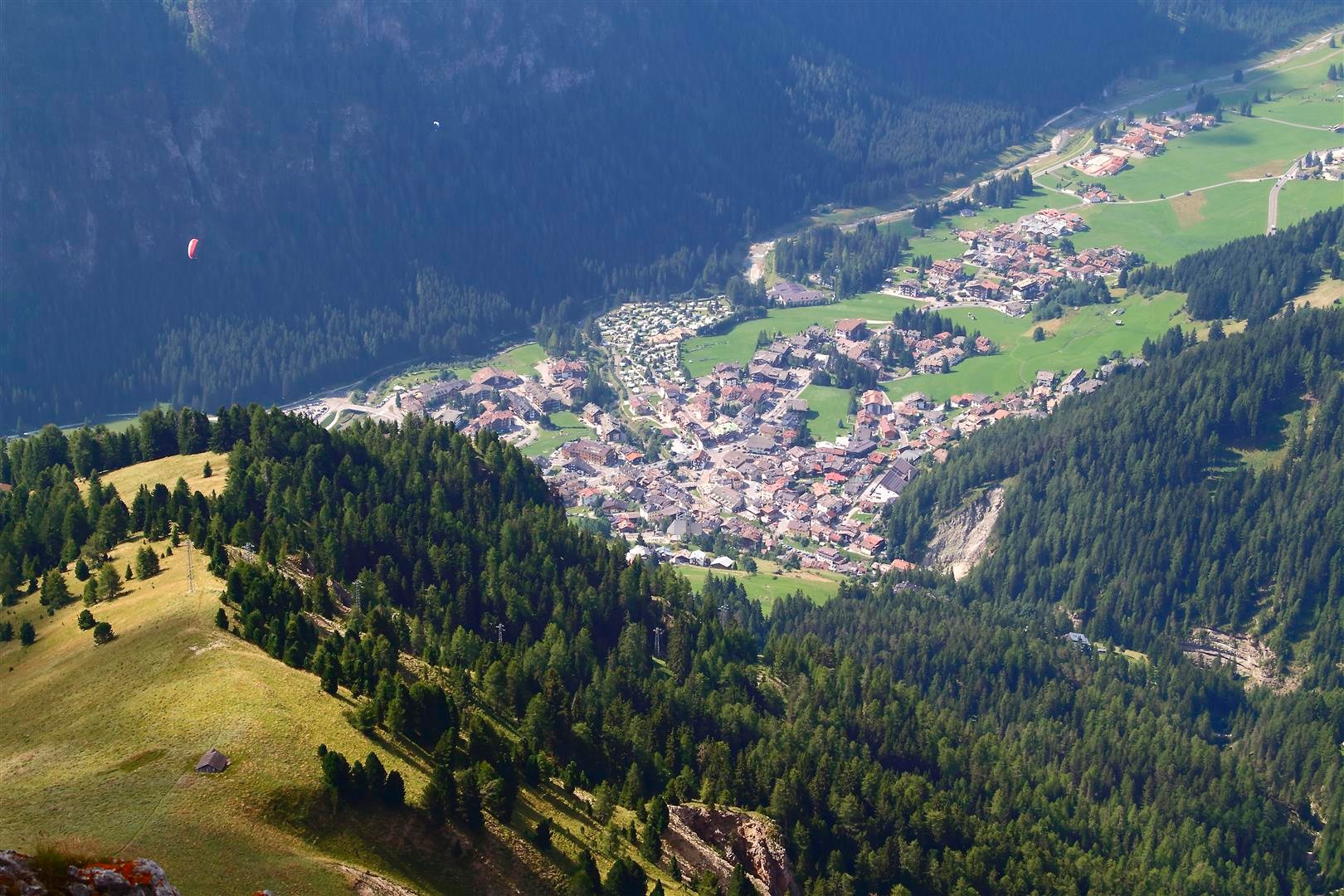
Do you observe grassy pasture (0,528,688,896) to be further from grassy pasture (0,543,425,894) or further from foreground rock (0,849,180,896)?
foreground rock (0,849,180,896)

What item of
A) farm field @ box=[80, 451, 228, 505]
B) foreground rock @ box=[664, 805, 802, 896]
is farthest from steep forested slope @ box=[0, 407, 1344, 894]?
foreground rock @ box=[664, 805, 802, 896]

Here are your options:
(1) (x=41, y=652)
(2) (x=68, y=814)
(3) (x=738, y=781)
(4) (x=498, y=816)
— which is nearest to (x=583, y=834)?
(4) (x=498, y=816)

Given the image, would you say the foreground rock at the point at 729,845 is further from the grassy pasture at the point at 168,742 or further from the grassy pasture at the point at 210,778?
the grassy pasture at the point at 168,742

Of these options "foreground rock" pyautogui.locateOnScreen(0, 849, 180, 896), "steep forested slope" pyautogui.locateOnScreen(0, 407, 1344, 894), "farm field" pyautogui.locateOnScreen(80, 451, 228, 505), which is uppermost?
"foreground rock" pyautogui.locateOnScreen(0, 849, 180, 896)

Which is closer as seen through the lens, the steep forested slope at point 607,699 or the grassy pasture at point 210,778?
the grassy pasture at point 210,778

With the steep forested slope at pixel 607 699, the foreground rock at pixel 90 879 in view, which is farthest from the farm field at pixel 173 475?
the foreground rock at pixel 90 879

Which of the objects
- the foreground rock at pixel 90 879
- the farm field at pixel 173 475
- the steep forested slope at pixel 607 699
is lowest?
the steep forested slope at pixel 607 699
